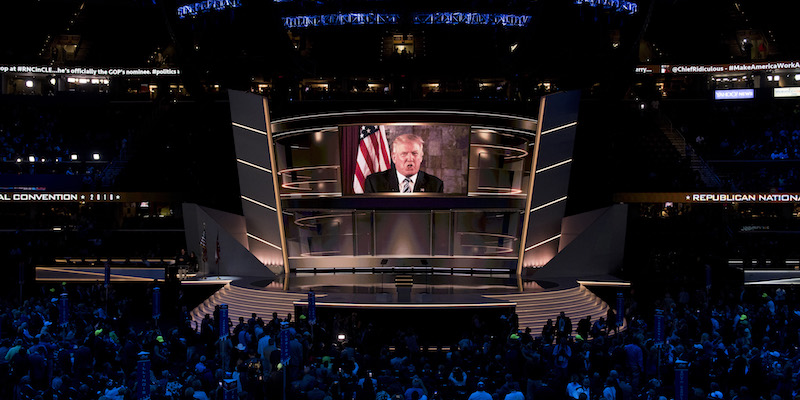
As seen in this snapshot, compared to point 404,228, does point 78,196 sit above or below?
above

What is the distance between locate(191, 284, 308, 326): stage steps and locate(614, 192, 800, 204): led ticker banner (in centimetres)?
1823

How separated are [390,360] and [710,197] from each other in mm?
25603

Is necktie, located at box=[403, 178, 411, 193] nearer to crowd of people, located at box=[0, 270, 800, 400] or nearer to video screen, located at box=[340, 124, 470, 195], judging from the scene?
video screen, located at box=[340, 124, 470, 195]

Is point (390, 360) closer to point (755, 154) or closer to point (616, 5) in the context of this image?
point (616, 5)

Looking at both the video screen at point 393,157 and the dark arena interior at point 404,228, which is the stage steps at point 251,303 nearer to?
the dark arena interior at point 404,228

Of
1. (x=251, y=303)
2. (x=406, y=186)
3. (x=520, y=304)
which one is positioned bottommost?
(x=251, y=303)

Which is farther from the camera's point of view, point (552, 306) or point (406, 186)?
point (406, 186)

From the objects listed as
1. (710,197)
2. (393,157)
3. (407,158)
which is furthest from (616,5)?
(393,157)

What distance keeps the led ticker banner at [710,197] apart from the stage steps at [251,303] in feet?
59.8

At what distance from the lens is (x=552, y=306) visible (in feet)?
90.9

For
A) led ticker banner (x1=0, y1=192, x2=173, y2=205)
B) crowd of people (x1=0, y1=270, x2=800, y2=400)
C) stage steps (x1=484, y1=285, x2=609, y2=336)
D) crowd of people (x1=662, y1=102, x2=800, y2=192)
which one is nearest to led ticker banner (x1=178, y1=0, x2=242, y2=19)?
led ticker banner (x1=0, y1=192, x2=173, y2=205)

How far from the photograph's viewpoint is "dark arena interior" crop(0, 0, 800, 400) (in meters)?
17.5

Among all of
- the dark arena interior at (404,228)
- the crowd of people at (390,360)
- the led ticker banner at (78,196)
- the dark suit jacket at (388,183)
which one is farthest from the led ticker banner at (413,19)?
the crowd of people at (390,360)

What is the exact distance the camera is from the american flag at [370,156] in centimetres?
3494
